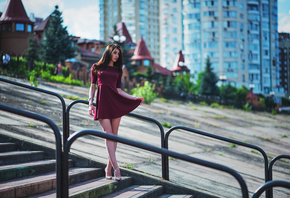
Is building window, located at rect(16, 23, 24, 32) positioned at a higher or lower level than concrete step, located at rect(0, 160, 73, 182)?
higher

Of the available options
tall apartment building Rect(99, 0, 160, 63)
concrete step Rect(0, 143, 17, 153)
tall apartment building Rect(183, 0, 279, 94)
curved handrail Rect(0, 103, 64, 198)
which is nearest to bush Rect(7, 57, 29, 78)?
concrete step Rect(0, 143, 17, 153)

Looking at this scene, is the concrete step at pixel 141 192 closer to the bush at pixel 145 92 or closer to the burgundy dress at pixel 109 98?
the burgundy dress at pixel 109 98

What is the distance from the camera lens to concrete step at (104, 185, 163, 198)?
4023 mm

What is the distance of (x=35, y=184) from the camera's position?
360 centimetres

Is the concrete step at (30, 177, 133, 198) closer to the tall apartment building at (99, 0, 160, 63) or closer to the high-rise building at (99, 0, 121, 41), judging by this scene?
the tall apartment building at (99, 0, 160, 63)

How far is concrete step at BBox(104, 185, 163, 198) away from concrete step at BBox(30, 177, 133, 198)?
0.10 m

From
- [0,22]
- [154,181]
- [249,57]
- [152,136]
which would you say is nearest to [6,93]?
[152,136]

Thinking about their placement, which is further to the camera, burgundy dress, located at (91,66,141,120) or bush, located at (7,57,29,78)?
bush, located at (7,57,29,78)

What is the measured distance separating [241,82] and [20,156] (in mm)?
76698

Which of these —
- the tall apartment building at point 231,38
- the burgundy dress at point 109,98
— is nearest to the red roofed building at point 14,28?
the burgundy dress at point 109,98

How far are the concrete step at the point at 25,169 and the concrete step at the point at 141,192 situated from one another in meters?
1.03

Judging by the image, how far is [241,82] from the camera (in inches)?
3009

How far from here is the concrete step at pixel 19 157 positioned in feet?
13.6

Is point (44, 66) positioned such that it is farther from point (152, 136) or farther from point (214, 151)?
point (214, 151)
